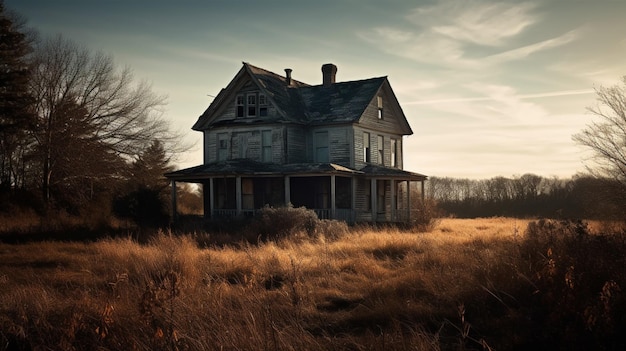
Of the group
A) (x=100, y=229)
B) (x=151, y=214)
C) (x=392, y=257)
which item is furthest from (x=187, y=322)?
(x=151, y=214)

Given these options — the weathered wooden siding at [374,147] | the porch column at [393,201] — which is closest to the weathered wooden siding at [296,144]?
the weathered wooden siding at [374,147]

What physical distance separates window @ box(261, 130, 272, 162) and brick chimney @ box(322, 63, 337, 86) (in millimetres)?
5832

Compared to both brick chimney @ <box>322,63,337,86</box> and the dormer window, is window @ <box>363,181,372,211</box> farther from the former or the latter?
brick chimney @ <box>322,63,337,86</box>

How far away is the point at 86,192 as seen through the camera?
33406 mm

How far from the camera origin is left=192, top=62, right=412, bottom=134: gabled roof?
28.3 m

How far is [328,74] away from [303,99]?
8.02 ft

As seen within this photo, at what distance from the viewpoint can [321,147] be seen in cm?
2911

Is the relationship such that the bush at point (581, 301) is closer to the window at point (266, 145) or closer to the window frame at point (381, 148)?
the window at point (266, 145)

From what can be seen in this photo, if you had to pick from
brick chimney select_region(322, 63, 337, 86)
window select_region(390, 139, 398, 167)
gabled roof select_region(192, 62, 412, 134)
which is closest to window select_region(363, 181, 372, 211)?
window select_region(390, 139, 398, 167)

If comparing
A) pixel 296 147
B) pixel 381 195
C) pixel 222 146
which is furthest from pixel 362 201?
pixel 222 146

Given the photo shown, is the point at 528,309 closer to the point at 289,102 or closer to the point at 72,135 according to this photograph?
the point at 289,102

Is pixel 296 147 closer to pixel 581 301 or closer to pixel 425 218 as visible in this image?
pixel 425 218

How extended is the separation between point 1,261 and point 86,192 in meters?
20.2

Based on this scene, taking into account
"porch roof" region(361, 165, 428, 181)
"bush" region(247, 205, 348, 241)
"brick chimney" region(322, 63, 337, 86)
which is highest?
"brick chimney" region(322, 63, 337, 86)
